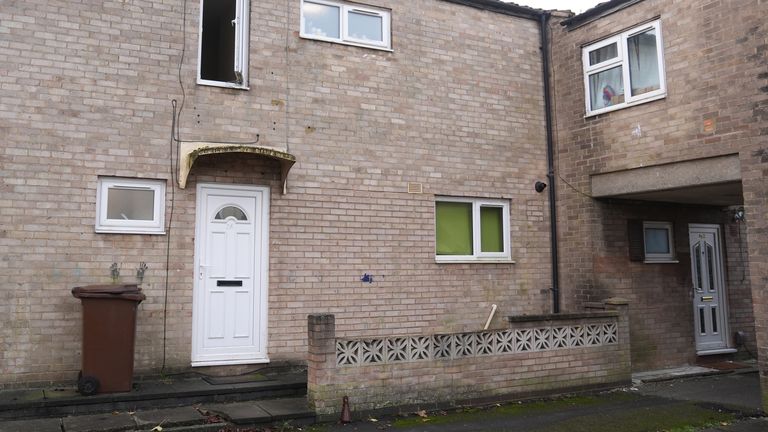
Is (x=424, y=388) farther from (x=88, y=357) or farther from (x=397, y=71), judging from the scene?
(x=397, y=71)

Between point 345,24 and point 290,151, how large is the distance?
2.16 meters

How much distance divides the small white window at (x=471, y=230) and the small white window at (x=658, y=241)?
2.35 metres

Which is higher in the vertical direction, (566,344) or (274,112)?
(274,112)

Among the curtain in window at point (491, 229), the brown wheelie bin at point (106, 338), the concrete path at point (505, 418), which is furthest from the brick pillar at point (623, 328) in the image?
the brown wheelie bin at point (106, 338)

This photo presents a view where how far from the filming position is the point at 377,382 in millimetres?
6879

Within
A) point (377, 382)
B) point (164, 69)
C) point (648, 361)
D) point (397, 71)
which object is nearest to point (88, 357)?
point (377, 382)

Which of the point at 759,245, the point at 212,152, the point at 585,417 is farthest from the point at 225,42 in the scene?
the point at 759,245

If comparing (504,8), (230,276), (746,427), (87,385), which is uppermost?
(504,8)

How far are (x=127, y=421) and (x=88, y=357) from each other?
0.96 metres

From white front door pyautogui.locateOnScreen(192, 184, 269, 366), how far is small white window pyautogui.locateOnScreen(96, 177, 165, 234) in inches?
19.4

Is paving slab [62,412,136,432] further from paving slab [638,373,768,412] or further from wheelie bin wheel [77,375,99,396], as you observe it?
paving slab [638,373,768,412]

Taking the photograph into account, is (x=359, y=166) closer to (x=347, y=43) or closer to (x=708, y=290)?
(x=347, y=43)

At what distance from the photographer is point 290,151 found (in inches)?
337

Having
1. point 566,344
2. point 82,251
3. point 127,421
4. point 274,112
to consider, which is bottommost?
point 127,421
